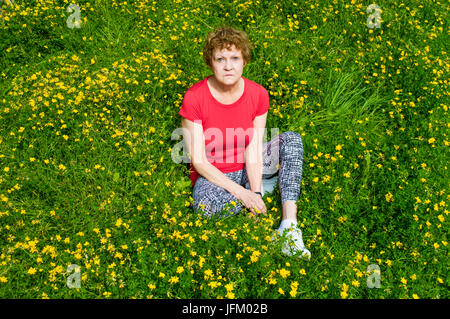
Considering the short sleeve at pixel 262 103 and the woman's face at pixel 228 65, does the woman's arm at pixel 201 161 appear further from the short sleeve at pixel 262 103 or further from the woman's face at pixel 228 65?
the short sleeve at pixel 262 103

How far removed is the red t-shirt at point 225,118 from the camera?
3545 mm

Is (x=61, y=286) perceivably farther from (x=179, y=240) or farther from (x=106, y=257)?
(x=179, y=240)

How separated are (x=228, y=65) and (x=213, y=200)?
1298 mm

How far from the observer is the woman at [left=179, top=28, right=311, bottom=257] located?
3.38 meters

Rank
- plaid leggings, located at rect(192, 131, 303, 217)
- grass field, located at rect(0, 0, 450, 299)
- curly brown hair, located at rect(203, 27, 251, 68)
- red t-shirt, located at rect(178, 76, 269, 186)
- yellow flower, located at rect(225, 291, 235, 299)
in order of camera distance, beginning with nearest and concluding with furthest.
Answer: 1. yellow flower, located at rect(225, 291, 235, 299)
2. grass field, located at rect(0, 0, 450, 299)
3. curly brown hair, located at rect(203, 27, 251, 68)
4. plaid leggings, located at rect(192, 131, 303, 217)
5. red t-shirt, located at rect(178, 76, 269, 186)

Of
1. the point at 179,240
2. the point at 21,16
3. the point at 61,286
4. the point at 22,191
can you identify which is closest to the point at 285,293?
the point at 179,240

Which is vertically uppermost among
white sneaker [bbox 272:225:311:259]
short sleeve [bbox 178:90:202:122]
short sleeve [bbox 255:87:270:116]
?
short sleeve [bbox 255:87:270:116]

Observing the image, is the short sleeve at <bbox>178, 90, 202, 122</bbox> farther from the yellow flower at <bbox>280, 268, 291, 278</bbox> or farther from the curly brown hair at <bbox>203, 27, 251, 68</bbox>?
the yellow flower at <bbox>280, 268, 291, 278</bbox>

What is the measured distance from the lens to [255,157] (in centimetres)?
380

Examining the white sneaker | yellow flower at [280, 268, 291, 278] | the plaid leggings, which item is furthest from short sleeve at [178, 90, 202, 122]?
yellow flower at [280, 268, 291, 278]

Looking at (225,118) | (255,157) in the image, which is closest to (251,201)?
(255,157)

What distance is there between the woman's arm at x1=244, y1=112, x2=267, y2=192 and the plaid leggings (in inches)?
5.7

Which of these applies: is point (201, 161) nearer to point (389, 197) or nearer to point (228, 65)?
point (228, 65)

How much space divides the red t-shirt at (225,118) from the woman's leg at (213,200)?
0.32 metres
